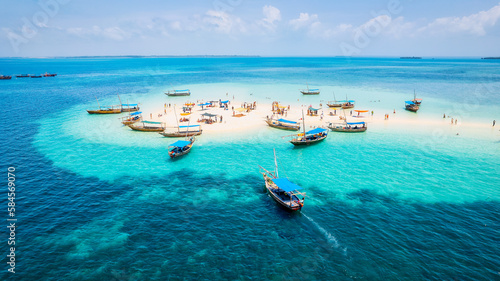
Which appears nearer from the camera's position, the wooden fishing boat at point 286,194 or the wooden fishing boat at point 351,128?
the wooden fishing boat at point 286,194

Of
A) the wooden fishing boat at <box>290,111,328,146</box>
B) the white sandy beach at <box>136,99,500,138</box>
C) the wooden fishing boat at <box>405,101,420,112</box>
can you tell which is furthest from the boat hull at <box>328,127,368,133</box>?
the wooden fishing boat at <box>405,101,420,112</box>

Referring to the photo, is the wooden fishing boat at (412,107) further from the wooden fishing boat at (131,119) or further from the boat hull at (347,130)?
the wooden fishing boat at (131,119)

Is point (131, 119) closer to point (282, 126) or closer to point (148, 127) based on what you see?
point (148, 127)

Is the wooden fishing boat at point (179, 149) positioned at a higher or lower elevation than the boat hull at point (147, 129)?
lower

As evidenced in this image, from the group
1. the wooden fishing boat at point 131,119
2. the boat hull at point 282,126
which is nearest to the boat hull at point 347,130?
the boat hull at point 282,126

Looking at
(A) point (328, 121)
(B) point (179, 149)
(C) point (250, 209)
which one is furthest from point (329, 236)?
(A) point (328, 121)

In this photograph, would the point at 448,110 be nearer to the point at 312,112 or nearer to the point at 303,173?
the point at 312,112
